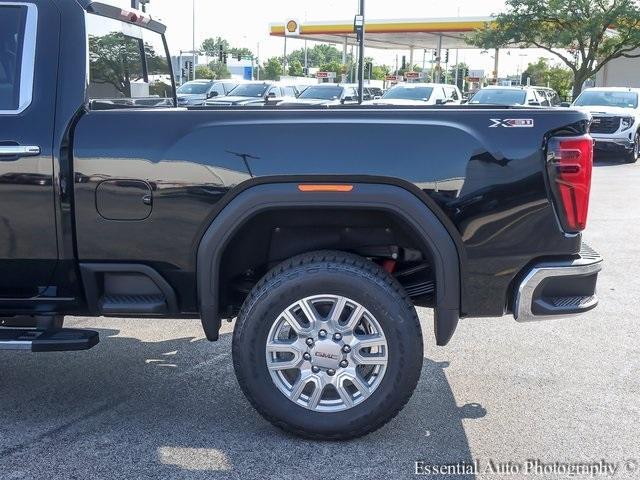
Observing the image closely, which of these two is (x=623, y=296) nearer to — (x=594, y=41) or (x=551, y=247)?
(x=551, y=247)

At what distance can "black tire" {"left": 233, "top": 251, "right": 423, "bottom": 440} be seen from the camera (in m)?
3.80

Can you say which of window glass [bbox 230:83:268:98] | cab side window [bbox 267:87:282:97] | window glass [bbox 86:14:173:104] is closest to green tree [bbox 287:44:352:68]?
window glass [bbox 230:83:268:98]

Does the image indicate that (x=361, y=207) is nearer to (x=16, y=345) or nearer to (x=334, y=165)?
(x=334, y=165)

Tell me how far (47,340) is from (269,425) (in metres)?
1.20

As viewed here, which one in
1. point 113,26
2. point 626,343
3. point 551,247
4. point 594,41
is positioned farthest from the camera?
point 594,41

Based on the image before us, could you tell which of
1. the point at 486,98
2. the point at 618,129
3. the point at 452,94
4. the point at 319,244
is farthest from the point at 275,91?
the point at 319,244

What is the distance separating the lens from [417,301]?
4.34 m

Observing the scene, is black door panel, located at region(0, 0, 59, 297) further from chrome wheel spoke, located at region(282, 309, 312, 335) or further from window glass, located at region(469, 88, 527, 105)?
window glass, located at region(469, 88, 527, 105)

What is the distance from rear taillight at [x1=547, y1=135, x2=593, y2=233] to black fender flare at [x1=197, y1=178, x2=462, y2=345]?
555 mm

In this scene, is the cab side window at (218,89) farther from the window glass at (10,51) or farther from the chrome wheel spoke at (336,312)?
the chrome wheel spoke at (336,312)

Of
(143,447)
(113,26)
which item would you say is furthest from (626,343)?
(113,26)

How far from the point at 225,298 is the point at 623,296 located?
4.13m

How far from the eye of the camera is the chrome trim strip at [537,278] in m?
3.75

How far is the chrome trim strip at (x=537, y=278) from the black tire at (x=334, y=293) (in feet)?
1.64
